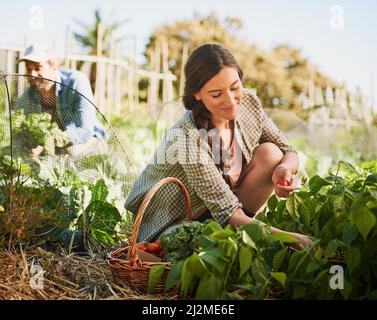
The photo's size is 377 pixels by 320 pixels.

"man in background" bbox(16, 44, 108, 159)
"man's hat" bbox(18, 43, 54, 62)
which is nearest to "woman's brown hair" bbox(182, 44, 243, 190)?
"man in background" bbox(16, 44, 108, 159)

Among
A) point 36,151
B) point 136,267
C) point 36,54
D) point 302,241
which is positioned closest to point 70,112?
point 36,151

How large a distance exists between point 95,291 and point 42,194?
0.38 metres

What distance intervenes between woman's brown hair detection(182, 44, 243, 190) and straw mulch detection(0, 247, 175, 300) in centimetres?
54

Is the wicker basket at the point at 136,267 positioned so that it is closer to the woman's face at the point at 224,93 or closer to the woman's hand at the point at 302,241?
the woman's hand at the point at 302,241

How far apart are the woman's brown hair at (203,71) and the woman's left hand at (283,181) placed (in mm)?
179

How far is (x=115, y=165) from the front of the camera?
2.42 m

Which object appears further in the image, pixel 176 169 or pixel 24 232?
pixel 176 169

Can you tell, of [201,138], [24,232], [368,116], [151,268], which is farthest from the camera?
[368,116]

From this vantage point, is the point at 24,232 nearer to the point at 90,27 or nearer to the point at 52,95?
the point at 52,95

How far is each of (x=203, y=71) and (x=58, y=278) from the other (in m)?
0.77

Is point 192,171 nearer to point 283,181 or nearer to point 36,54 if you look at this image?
point 283,181

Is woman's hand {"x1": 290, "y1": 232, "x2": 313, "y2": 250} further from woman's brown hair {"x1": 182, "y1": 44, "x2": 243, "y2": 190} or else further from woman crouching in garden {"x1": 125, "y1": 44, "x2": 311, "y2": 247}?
woman's brown hair {"x1": 182, "y1": 44, "x2": 243, "y2": 190}

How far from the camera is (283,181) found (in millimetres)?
2016

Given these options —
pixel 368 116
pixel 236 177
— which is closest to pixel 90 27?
pixel 368 116
